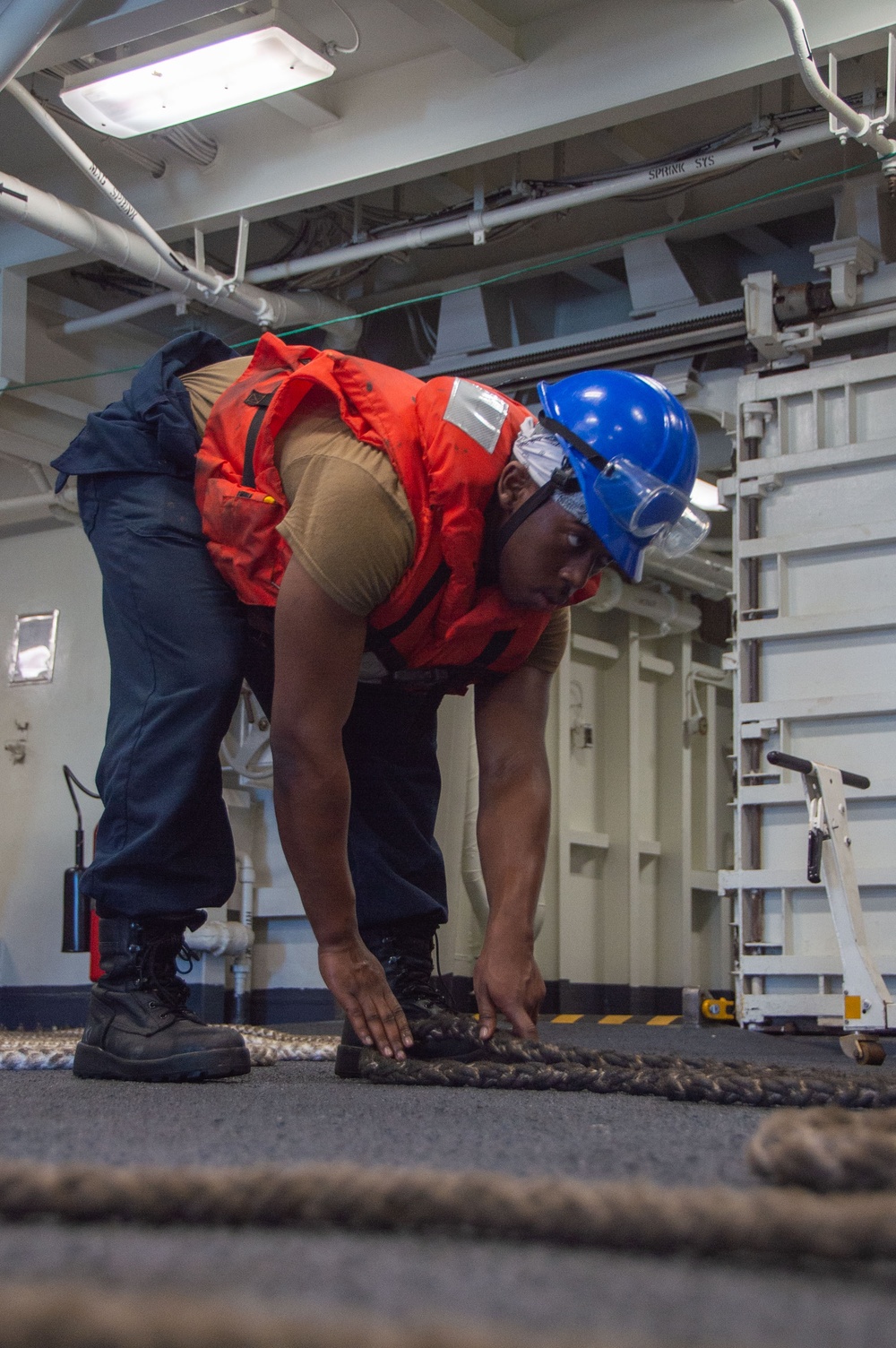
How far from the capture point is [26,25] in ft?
12.5

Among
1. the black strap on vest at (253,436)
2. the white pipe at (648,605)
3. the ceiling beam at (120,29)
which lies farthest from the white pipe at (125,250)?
the black strap on vest at (253,436)

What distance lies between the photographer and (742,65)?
Result: 4.32m

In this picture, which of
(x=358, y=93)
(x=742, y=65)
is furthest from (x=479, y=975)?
Result: (x=358, y=93)

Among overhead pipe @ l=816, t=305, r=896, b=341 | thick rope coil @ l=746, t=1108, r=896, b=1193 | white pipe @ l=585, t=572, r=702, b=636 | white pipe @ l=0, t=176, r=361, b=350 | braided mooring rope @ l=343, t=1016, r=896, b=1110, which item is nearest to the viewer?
thick rope coil @ l=746, t=1108, r=896, b=1193

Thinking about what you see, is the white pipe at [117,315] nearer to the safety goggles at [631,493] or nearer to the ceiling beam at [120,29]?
the ceiling beam at [120,29]

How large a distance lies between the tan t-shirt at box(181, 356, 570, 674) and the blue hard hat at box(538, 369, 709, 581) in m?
0.30

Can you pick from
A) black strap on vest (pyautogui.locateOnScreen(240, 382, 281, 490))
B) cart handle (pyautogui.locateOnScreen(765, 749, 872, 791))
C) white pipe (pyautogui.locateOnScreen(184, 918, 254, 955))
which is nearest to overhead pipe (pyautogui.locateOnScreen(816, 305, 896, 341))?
cart handle (pyautogui.locateOnScreen(765, 749, 872, 791))

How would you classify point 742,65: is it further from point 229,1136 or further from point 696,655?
point 696,655

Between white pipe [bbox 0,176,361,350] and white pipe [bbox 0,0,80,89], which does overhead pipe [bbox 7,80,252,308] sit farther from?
white pipe [bbox 0,0,80,89]

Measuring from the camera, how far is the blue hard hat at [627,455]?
7.11 feet

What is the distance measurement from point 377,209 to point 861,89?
6.55 ft

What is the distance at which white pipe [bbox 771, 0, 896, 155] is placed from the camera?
3799 mm

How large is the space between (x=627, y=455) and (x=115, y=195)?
3264 millimetres

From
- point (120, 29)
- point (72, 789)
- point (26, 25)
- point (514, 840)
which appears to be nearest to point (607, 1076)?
point (514, 840)
